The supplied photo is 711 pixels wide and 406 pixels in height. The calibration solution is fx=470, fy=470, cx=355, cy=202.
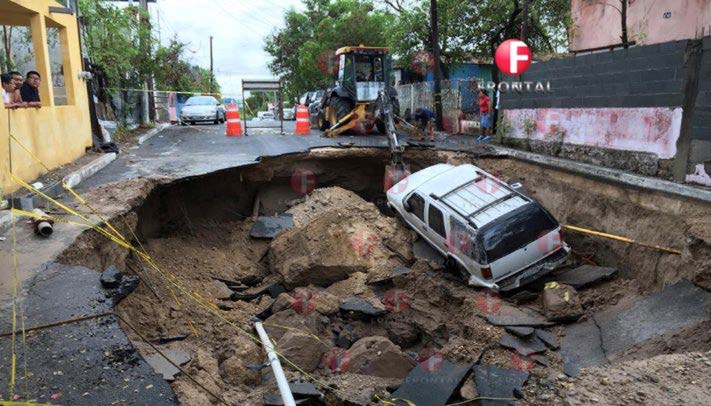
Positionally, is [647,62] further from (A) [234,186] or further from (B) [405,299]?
(A) [234,186]

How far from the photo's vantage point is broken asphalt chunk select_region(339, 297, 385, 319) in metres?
7.23

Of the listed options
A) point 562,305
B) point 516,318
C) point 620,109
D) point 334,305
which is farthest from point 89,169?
point 620,109

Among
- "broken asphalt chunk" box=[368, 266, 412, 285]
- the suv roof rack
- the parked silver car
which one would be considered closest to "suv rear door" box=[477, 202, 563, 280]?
the suv roof rack

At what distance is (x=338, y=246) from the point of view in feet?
29.7

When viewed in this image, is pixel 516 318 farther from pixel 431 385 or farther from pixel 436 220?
pixel 431 385

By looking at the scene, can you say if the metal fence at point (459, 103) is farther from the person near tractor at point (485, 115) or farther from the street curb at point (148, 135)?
the street curb at point (148, 135)

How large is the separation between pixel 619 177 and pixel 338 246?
5.02m

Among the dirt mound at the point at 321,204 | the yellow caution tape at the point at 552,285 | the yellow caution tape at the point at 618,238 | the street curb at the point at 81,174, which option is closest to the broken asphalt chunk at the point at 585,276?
the yellow caution tape at the point at 552,285

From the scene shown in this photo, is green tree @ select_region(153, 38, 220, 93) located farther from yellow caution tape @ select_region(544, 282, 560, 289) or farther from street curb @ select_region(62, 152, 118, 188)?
yellow caution tape @ select_region(544, 282, 560, 289)

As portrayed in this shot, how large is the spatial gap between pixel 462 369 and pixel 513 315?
5.91 ft

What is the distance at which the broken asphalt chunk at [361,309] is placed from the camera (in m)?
7.23

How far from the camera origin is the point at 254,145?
13.1 meters

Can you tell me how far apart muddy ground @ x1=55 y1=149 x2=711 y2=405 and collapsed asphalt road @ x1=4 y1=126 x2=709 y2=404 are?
0.03m

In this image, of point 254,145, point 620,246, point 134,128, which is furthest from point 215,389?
point 134,128
